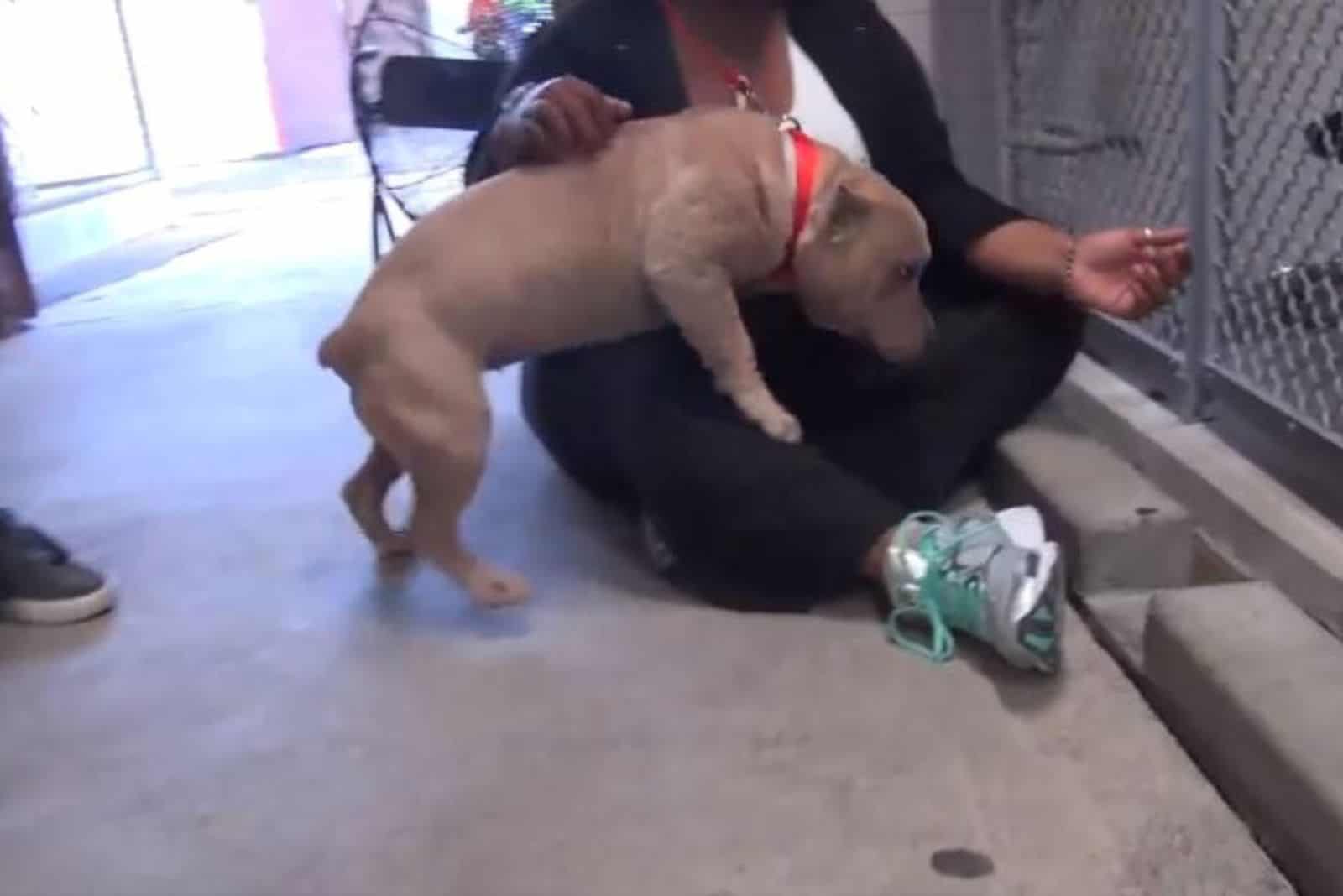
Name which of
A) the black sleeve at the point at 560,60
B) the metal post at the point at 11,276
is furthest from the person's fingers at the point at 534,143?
the metal post at the point at 11,276

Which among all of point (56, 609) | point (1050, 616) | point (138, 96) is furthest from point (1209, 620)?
point (138, 96)

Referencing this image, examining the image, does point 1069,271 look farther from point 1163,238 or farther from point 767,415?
point 767,415

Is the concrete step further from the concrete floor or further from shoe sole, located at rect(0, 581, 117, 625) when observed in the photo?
shoe sole, located at rect(0, 581, 117, 625)

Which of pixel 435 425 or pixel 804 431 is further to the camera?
pixel 804 431

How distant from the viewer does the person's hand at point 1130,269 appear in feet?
4.73

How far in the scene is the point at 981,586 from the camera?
1.20 m

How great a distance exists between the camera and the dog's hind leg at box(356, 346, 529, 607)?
1.29 m

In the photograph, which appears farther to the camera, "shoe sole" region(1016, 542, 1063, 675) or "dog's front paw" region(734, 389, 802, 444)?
"dog's front paw" region(734, 389, 802, 444)

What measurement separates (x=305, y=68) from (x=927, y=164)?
229 inches

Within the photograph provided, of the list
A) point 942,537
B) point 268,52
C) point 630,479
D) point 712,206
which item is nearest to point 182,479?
point 630,479

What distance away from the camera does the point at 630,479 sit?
150 centimetres

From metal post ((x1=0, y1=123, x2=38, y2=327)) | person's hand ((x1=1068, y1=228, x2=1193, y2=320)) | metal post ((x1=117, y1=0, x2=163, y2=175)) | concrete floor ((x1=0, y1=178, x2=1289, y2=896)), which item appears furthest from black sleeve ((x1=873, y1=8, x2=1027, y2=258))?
metal post ((x1=117, y1=0, x2=163, y2=175))

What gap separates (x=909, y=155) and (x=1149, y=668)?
0.70m

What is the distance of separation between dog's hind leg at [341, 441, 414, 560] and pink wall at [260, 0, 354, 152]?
5548mm
